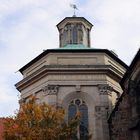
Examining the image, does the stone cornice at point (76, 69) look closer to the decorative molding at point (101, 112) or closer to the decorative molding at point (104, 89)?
the decorative molding at point (104, 89)

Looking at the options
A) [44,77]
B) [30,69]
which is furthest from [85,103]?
[30,69]

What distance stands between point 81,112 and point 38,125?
7.30 meters

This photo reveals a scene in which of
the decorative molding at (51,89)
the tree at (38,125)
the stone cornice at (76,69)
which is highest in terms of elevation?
the stone cornice at (76,69)

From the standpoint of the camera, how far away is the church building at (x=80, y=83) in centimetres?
2739

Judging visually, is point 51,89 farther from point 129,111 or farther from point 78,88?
point 129,111

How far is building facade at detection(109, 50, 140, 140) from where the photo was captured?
71.8 feet

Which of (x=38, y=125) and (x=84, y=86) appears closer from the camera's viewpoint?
(x=38, y=125)

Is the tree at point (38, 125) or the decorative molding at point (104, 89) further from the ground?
the decorative molding at point (104, 89)

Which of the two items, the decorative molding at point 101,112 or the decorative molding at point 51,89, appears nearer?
the decorative molding at point 101,112

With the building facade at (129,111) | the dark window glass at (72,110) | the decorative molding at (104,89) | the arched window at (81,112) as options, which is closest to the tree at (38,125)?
the building facade at (129,111)

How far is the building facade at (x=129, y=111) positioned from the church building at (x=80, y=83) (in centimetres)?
211

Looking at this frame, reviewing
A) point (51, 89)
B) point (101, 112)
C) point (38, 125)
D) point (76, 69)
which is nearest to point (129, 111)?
point (101, 112)

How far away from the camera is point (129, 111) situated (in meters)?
23.3

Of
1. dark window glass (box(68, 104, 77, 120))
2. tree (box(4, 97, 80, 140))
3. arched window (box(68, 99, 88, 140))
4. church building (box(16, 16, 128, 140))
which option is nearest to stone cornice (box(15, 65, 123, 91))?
church building (box(16, 16, 128, 140))
